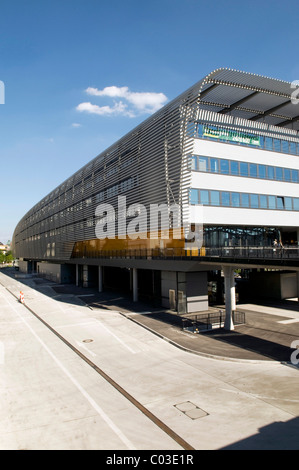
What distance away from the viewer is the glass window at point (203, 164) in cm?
2998

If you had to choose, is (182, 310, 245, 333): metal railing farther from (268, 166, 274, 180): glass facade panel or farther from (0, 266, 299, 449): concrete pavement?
(268, 166, 274, 180): glass facade panel

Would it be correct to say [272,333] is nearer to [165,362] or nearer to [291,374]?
[291,374]

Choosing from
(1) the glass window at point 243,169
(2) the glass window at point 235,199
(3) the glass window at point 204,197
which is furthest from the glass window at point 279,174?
(3) the glass window at point 204,197

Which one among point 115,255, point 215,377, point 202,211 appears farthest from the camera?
point 115,255

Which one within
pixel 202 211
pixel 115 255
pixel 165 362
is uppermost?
pixel 202 211

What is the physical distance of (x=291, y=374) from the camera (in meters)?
14.1

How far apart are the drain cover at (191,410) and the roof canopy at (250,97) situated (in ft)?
71.3

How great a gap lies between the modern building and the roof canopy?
0.33 feet

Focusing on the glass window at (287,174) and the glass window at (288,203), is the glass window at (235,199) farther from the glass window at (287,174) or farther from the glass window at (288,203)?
the glass window at (287,174)

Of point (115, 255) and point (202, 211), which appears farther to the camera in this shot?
point (115, 255)

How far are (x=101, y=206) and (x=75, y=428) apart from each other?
33.1 metres

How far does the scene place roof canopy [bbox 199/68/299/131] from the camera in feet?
93.6
